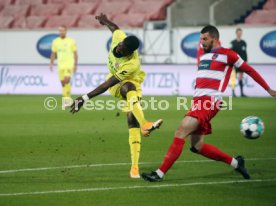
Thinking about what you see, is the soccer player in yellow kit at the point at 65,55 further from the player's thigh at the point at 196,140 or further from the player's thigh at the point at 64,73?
the player's thigh at the point at 196,140

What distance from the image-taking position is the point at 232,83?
2514cm

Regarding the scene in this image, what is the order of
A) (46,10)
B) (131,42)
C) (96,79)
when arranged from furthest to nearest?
1. (46,10)
2. (96,79)
3. (131,42)

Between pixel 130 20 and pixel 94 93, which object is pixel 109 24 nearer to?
pixel 94 93

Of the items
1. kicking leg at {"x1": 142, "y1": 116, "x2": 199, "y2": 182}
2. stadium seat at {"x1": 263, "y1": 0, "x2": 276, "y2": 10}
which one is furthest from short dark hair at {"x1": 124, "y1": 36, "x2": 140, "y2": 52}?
stadium seat at {"x1": 263, "y1": 0, "x2": 276, "y2": 10}

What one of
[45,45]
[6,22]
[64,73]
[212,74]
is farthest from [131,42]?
[6,22]

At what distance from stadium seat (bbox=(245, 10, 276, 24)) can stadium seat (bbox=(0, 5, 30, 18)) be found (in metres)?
9.96

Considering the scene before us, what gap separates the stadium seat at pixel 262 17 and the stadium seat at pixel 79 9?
22.4ft

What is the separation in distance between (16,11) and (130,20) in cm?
575

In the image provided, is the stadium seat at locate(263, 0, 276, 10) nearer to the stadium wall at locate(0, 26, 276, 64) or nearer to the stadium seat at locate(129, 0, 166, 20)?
the stadium wall at locate(0, 26, 276, 64)

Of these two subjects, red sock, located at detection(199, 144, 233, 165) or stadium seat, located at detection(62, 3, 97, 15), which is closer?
red sock, located at detection(199, 144, 233, 165)

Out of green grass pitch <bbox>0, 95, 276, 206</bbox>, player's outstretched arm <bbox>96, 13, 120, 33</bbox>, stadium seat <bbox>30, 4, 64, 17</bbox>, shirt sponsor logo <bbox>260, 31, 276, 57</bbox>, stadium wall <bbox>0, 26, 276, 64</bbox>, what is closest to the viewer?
green grass pitch <bbox>0, 95, 276, 206</bbox>

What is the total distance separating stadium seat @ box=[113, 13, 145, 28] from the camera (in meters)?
30.7

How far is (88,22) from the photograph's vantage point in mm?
A: 32219

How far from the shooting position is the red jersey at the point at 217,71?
9266 millimetres
